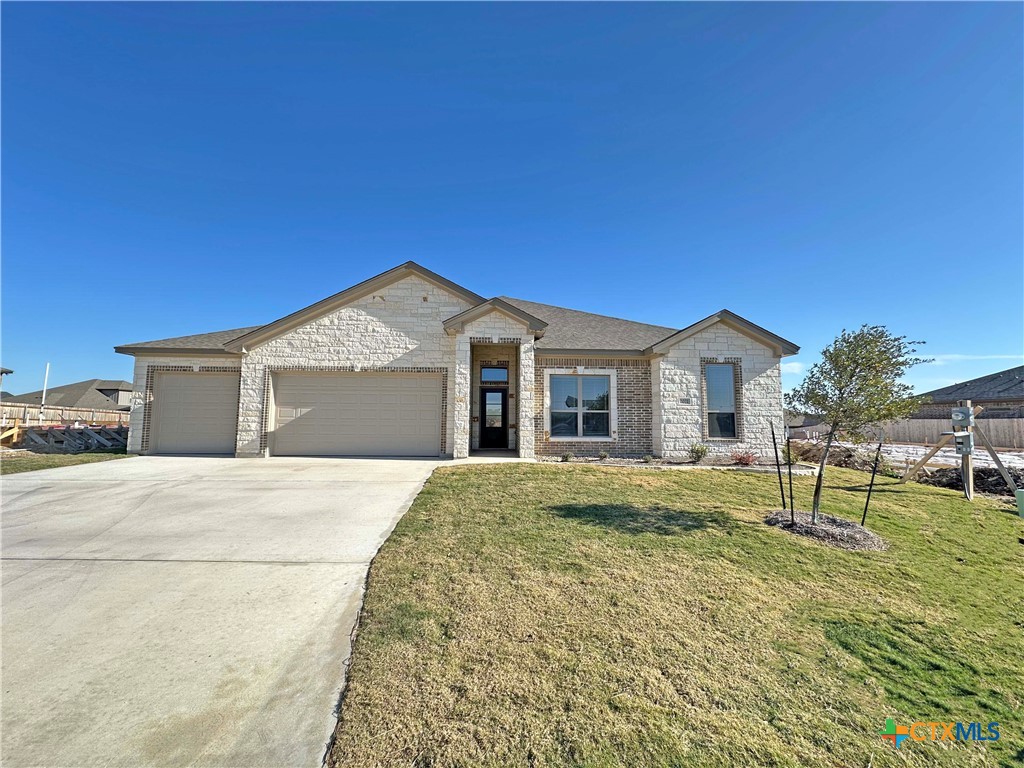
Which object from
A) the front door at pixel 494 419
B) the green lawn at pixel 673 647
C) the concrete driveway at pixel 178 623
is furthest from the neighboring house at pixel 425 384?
the green lawn at pixel 673 647

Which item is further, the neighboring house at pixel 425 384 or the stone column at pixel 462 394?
the neighboring house at pixel 425 384

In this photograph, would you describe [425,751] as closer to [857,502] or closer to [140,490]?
[140,490]

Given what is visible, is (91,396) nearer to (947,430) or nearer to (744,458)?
(744,458)

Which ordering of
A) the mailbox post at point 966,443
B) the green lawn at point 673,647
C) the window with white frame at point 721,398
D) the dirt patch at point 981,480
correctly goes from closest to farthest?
the green lawn at point 673,647 < the mailbox post at point 966,443 < the dirt patch at point 981,480 < the window with white frame at point 721,398

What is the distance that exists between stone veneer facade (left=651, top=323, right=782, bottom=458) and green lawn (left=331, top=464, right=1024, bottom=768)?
22.3 feet

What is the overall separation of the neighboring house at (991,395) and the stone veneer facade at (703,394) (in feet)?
56.7

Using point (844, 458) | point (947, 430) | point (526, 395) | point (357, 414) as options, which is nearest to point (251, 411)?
point (357, 414)

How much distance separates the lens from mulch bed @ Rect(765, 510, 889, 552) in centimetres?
545

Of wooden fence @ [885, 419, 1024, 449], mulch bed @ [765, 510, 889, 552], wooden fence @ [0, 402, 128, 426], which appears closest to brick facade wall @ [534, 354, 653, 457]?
mulch bed @ [765, 510, 889, 552]

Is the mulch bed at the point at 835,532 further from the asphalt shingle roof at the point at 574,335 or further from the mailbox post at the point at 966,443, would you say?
the asphalt shingle roof at the point at 574,335

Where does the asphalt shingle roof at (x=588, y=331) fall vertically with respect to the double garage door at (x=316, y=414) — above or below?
above

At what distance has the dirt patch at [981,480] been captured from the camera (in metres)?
9.80

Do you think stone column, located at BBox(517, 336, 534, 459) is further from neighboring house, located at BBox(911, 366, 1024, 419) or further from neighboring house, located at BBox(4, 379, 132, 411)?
neighboring house, located at BBox(4, 379, 132, 411)

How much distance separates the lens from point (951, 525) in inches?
265
